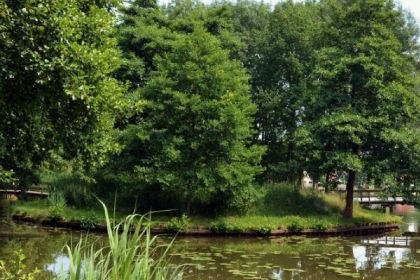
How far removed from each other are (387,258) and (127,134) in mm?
11316

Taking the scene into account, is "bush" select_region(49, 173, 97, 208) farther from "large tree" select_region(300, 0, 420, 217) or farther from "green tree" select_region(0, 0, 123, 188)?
"green tree" select_region(0, 0, 123, 188)

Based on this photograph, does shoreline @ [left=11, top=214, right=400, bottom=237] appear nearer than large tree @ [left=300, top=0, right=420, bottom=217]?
Yes

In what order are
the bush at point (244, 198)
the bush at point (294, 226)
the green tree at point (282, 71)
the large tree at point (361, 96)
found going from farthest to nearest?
1. the green tree at point (282, 71)
2. the large tree at point (361, 96)
3. the bush at point (294, 226)
4. the bush at point (244, 198)

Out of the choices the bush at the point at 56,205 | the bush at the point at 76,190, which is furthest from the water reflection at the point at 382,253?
the bush at the point at 56,205

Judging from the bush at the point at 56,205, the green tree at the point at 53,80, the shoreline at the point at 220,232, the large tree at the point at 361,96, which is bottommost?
the shoreline at the point at 220,232

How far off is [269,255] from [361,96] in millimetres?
11430

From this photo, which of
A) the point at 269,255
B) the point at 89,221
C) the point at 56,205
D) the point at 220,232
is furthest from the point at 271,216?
the point at 56,205

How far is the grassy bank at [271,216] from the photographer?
20828 millimetres

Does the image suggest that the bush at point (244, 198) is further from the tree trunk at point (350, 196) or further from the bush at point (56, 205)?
the bush at point (56, 205)

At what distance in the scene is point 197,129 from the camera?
2133 cm

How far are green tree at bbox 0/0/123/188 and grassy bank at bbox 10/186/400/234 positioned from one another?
9364 millimetres

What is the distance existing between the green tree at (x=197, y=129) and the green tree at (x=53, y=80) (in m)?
9.95

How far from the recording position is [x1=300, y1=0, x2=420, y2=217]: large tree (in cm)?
2314

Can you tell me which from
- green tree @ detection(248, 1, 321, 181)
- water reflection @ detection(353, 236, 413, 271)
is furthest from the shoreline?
green tree @ detection(248, 1, 321, 181)
